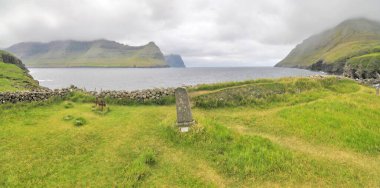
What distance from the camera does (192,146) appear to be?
1631 cm

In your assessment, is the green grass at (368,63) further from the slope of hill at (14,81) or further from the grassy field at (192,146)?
the slope of hill at (14,81)

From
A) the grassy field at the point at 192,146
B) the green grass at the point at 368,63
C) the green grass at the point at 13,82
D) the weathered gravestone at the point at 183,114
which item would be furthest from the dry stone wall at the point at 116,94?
the green grass at the point at 368,63

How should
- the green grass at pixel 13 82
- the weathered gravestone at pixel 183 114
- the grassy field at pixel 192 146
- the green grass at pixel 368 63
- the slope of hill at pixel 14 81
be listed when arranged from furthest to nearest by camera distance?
the green grass at pixel 368 63
the slope of hill at pixel 14 81
the green grass at pixel 13 82
the weathered gravestone at pixel 183 114
the grassy field at pixel 192 146

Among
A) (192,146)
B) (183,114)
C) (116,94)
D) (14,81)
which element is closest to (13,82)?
(14,81)

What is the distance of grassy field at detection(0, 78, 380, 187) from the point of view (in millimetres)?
12680

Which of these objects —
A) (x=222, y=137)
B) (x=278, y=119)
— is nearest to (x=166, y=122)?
(x=222, y=137)

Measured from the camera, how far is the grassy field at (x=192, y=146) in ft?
41.6

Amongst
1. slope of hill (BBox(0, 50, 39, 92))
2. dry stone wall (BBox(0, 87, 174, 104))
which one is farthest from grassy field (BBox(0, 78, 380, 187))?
slope of hill (BBox(0, 50, 39, 92))

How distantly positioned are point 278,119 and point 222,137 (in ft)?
21.3

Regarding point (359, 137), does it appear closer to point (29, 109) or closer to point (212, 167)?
point (212, 167)

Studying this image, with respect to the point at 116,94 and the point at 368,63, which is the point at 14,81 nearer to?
the point at 116,94

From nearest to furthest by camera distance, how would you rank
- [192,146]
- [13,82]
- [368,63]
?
1. [192,146]
2. [13,82]
3. [368,63]

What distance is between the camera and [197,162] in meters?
14.5

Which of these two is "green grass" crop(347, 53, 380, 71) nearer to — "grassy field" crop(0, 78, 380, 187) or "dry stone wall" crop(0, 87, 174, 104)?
"grassy field" crop(0, 78, 380, 187)
